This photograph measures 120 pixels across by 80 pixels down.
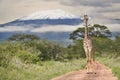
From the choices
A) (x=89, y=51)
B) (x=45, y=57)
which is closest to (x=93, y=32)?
(x=45, y=57)

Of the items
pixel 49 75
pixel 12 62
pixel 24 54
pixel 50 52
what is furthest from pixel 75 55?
pixel 49 75

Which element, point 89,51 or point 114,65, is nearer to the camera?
point 89,51

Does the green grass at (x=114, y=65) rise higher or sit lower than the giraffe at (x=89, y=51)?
lower

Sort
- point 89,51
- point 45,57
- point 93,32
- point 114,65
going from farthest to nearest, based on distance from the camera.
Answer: point 93,32 → point 45,57 → point 114,65 → point 89,51

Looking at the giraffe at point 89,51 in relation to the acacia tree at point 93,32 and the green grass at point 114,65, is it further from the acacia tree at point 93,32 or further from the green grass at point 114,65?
the acacia tree at point 93,32

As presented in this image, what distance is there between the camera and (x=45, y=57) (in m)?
51.4

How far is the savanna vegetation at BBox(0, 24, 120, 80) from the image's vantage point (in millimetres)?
25406

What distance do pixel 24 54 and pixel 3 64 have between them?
10044mm

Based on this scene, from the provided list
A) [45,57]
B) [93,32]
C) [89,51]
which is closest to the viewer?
[89,51]

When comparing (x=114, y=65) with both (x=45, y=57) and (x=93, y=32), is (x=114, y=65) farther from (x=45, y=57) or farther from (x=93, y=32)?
(x=93, y=32)

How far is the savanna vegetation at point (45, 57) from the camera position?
2541cm

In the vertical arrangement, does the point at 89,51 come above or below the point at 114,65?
above

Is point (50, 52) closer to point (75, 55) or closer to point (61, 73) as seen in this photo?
point (75, 55)

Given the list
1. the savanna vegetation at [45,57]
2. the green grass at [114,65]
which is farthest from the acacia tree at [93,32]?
the green grass at [114,65]
